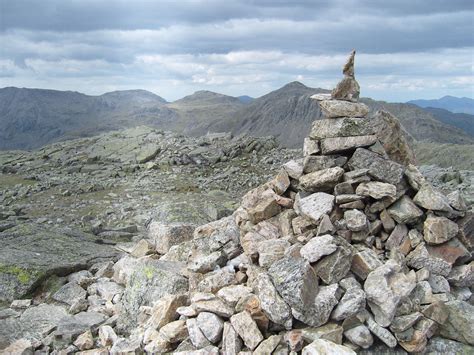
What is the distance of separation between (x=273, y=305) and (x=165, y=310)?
11.4 feet

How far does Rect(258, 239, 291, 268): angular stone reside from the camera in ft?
42.1

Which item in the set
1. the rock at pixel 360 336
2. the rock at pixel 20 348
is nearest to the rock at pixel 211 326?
the rock at pixel 360 336

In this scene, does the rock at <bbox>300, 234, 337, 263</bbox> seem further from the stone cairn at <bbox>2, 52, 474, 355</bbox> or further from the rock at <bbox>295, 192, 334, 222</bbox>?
the rock at <bbox>295, 192, 334, 222</bbox>

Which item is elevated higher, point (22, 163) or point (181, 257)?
point (181, 257)

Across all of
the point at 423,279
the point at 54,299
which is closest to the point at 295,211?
the point at 423,279

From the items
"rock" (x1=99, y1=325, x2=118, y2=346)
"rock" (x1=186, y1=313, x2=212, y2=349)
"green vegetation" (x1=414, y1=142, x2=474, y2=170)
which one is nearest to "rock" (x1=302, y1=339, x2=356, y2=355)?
"rock" (x1=186, y1=313, x2=212, y2=349)

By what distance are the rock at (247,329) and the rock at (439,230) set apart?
5.56m

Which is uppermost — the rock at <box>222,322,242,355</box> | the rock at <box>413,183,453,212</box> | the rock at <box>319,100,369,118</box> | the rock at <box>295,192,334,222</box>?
the rock at <box>319,100,369,118</box>

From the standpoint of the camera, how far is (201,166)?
2265 inches

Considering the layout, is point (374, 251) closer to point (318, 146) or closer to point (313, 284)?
point (313, 284)

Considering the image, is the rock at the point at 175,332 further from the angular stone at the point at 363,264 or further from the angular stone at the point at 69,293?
the angular stone at the point at 69,293

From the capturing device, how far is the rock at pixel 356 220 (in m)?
12.8

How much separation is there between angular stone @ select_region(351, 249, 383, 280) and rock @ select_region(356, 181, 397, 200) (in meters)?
1.87

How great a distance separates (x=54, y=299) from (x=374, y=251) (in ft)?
41.8
